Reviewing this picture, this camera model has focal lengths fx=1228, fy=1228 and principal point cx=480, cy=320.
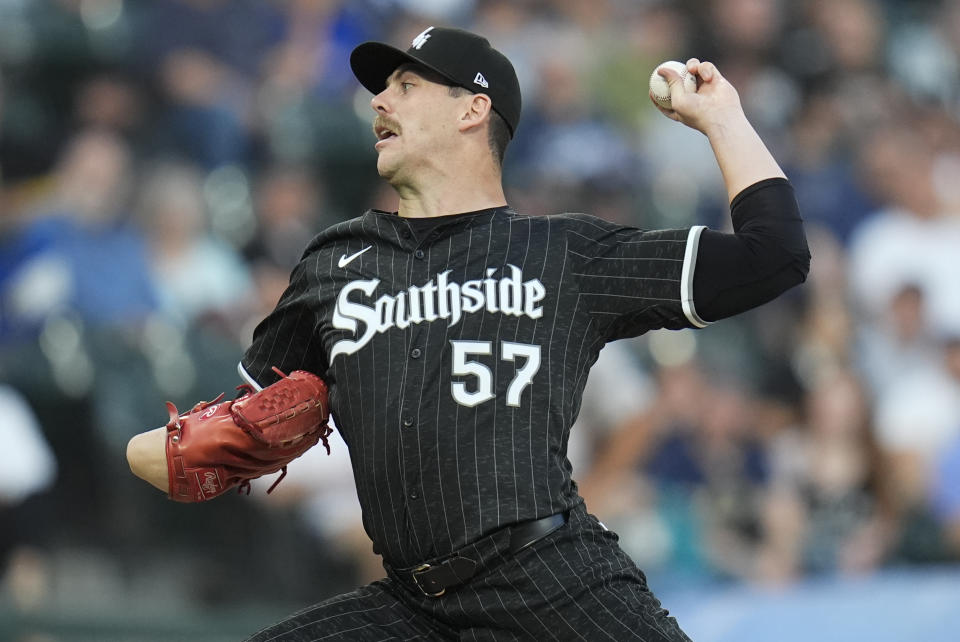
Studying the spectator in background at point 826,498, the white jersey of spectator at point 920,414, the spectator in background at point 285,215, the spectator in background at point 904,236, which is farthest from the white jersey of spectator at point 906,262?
the spectator in background at point 285,215

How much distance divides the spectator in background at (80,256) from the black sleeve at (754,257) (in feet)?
14.3

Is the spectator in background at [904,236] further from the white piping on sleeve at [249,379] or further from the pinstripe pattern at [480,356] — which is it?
the white piping on sleeve at [249,379]

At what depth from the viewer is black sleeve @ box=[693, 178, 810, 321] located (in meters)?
2.67

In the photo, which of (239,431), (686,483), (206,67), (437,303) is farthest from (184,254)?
(437,303)

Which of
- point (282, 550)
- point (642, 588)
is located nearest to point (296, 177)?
point (282, 550)

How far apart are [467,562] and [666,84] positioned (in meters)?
1.22

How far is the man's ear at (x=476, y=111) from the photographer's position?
3.14 m

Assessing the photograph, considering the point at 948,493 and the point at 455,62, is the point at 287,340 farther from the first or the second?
the point at 948,493

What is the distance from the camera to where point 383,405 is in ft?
9.11

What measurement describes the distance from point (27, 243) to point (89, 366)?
0.76m

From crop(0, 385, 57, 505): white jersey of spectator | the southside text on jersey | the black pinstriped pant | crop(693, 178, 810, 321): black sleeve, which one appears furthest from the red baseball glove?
crop(0, 385, 57, 505): white jersey of spectator

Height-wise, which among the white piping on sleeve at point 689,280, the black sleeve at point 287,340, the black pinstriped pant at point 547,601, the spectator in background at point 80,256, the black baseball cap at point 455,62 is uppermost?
the spectator in background at point 80,256

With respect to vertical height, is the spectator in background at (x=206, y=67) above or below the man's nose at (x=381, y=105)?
above

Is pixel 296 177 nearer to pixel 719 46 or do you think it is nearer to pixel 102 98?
pixel 102 98
